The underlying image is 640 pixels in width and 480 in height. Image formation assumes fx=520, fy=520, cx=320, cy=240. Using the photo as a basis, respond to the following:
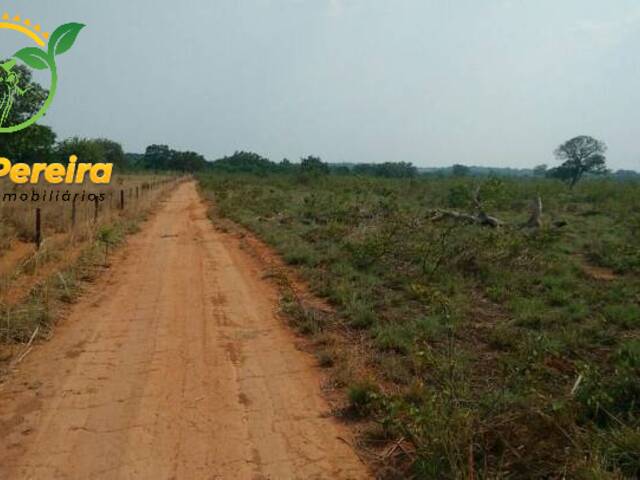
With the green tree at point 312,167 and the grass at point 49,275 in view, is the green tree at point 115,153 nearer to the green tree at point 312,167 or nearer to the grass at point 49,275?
the green tree at point 312,167

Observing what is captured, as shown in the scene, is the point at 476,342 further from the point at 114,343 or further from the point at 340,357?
the point at 114,343

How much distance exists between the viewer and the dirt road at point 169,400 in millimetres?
3383

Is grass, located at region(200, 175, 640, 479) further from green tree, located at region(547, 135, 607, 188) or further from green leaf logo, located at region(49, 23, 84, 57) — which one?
green tree, located at region(547, 135, 607, 188)

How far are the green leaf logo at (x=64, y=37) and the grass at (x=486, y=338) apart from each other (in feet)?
25.0

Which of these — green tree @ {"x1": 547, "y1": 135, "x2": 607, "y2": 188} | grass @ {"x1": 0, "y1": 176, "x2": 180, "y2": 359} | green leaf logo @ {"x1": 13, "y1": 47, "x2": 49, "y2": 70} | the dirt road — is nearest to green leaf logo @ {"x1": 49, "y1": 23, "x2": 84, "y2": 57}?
green leaf logo @ {"x1": 13, "y1": 47, "x2": 49, "y2": 70}

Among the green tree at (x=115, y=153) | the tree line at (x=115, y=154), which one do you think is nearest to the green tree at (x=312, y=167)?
the tree line at (x=115, y=154)

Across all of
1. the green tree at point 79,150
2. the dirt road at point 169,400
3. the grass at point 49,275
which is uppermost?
the green tree at point 79,150

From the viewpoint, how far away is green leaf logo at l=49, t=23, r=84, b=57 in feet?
46.1

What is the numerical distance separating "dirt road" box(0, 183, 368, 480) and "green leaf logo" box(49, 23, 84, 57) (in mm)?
9859

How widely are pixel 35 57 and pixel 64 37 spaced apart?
1055mm

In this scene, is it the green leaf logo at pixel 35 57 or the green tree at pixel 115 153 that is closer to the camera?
the green leaf logo at pixel 35 57

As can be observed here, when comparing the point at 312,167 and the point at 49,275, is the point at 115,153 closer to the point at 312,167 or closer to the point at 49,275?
the point at 312,167

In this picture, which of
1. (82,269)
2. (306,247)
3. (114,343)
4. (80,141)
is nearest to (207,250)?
(306,247)

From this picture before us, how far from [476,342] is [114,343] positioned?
13.0 ft
